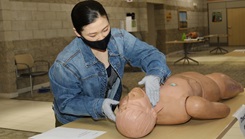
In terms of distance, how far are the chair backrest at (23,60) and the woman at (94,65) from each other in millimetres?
5455

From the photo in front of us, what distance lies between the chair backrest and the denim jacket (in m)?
5.44

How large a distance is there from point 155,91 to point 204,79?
0.43m

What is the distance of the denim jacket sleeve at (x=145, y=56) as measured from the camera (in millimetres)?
1849

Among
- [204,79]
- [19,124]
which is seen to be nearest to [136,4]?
[19,124]

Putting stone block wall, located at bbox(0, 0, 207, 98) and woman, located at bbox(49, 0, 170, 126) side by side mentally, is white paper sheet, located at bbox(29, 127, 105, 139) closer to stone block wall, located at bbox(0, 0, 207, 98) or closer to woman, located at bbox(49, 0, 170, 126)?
woman, located at bbox(49, 0, 170, 126)

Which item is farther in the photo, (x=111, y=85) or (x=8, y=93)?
(x=8, y=93)

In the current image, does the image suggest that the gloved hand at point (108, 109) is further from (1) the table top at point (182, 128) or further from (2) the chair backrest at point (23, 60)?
(2) the chair backrest at point (23, 60)

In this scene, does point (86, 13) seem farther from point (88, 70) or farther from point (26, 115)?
point (26, 115)

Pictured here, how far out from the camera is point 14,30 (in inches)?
280

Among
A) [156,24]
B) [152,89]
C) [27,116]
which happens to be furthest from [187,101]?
[156,24]

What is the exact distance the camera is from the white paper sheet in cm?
159

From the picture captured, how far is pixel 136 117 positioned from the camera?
1.55 m

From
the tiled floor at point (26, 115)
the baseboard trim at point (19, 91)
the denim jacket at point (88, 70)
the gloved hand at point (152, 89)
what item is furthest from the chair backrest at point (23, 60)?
the gloved hand at point (152, 89)

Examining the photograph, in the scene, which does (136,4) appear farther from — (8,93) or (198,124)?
(198,124)
